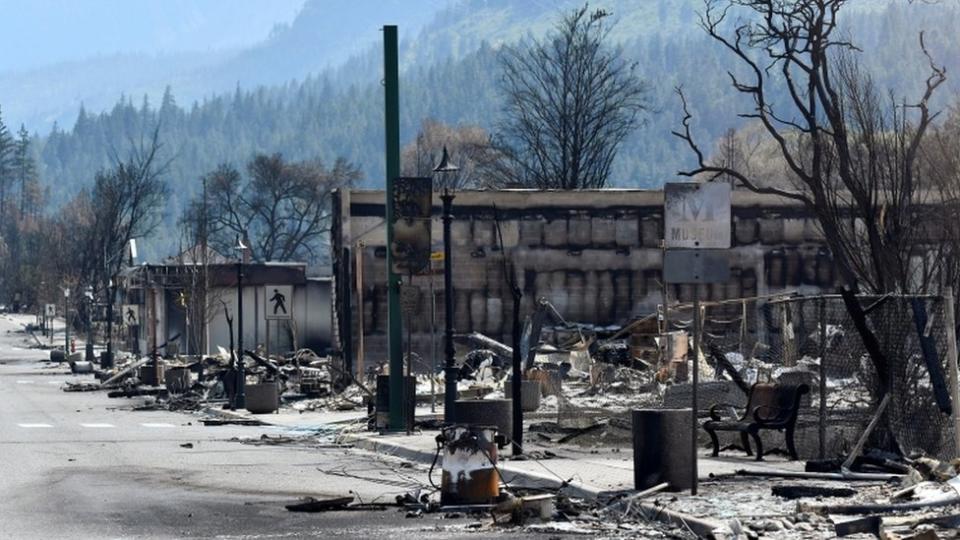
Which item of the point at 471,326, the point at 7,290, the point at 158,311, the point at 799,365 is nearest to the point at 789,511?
the point at 799,365

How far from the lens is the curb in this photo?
18.2 meters

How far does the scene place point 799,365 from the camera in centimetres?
2403

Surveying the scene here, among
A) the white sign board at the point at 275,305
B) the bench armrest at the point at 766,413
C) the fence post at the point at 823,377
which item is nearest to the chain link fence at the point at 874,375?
the fence post at the point at 823,377

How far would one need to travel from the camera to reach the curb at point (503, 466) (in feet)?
59.6

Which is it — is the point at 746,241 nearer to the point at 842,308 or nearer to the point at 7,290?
the point at 842,308

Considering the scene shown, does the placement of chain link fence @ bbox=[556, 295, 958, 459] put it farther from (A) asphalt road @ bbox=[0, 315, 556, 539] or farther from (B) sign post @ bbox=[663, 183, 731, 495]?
(A) asphalt road @ bbox=[0, 315, 556, 539]

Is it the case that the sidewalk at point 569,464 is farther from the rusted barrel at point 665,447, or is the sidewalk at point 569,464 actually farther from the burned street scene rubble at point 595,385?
the rusted barrel at point 665,447

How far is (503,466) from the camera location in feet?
70.1

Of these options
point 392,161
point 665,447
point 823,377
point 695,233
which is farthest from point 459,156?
point 695,233

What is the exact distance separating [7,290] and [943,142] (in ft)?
490

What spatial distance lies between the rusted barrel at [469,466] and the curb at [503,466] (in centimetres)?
113

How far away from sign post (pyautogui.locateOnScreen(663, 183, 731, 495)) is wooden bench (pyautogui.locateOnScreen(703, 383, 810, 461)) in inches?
165

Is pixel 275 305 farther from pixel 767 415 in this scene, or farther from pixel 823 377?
pixel 823 377

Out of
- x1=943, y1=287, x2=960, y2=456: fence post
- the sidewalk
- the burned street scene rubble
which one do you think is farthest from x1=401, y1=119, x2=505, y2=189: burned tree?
x1=943, y1=287, x2=960, y2=456: fence post
